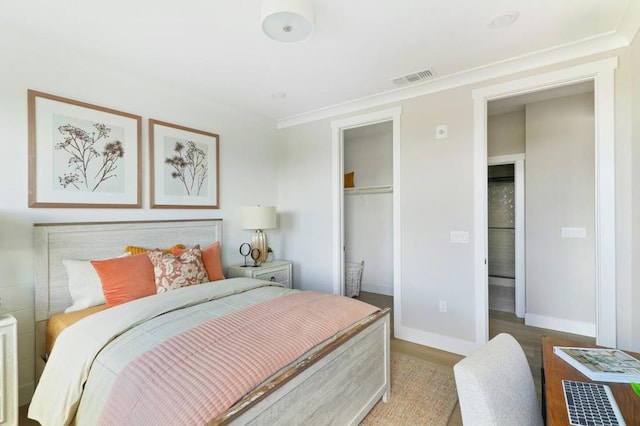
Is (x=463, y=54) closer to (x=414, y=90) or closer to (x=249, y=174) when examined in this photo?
(x=414, y=90)

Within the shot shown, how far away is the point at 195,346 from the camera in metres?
1.39

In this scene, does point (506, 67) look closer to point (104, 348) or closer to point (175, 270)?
point (175, 270)

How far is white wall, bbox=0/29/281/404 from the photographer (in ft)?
6.73

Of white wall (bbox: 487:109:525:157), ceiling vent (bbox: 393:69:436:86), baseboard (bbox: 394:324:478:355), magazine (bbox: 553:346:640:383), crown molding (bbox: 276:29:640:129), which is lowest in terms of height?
baseboard (bbox: 394:324:478:355)

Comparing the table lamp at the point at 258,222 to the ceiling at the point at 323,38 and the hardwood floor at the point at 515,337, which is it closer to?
the ceiling at the point at 323,38

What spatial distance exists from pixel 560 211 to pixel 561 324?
1.24 meters

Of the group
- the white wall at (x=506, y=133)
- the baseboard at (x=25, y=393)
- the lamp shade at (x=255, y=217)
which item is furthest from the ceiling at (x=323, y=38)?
the baseboard at (x=25, y=393)

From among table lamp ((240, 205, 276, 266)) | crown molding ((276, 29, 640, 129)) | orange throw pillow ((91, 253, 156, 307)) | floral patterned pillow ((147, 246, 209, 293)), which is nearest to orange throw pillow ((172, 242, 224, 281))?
floral patterned pillow ((147, 246, 209, 293))

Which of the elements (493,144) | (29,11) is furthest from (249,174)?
(493,144)

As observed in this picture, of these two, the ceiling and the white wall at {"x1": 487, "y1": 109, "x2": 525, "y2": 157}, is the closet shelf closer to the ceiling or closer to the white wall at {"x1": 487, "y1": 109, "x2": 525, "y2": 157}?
the white wall at {"x1": 487, "y1": 109, "x2": 525, "y2": 157}

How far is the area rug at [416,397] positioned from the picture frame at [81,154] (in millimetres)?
2612

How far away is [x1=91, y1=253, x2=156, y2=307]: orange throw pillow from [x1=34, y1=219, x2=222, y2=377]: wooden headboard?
0.27m

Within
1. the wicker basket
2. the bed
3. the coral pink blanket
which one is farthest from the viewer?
the wicker basket

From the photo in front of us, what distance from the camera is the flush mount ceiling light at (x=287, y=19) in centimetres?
164
